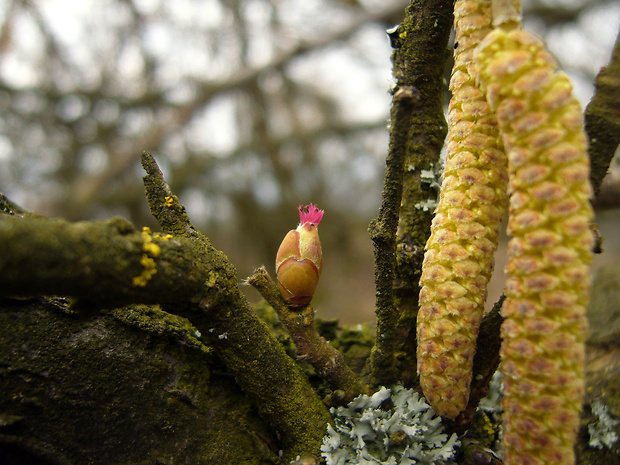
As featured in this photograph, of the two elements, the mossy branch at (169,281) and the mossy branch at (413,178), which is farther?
the mossy branch at (413,178)

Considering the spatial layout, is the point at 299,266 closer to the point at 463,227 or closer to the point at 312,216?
the point at 312,216

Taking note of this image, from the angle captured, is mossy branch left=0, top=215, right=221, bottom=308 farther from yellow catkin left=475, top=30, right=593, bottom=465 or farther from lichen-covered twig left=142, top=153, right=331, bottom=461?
yellow catkin left=475, top=30, right=593, bottom=465

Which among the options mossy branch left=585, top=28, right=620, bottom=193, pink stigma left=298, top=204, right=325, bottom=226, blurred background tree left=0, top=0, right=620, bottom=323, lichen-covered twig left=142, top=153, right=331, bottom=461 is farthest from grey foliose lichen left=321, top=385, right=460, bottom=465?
blurred background tree left=0, top=0, right=620, bottom=323

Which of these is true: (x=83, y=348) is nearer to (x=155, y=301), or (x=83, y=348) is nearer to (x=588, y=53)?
(x=155, y=301)

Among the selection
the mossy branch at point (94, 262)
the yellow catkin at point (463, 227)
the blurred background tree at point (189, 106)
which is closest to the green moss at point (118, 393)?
the mossy branch at point (94, 262)

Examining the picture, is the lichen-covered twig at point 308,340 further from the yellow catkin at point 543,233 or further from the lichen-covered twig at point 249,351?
the yellow catkin at point 543,233

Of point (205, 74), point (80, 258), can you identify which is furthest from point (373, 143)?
point (80, 258)

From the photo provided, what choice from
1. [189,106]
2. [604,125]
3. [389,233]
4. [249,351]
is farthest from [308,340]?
[189,106]
